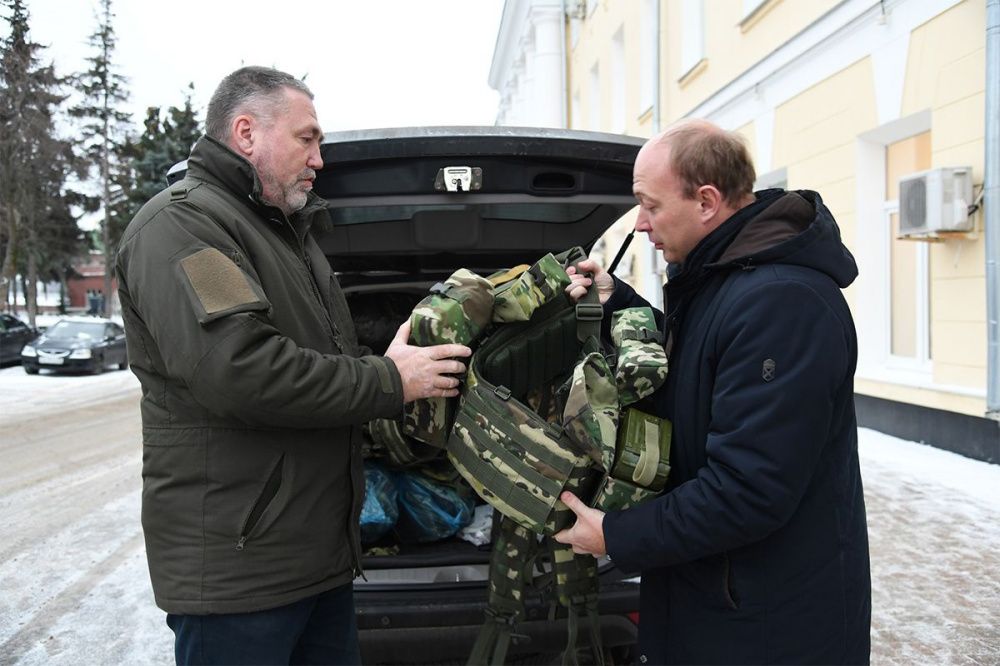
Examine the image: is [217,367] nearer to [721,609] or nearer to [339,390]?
[339,390]

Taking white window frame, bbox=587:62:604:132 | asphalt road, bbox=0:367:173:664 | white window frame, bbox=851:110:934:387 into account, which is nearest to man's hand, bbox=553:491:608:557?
asphalt road, bbox=0:367:173:664

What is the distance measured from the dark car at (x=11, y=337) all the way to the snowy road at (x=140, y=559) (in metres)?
10.6

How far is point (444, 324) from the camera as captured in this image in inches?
65.6

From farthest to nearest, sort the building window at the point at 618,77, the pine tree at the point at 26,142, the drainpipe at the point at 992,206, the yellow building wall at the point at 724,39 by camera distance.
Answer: the building window at the point at 618,77 < the pine tree at the point at 26,142 < the yellow building wall at the point at 724,39 < the drainpipe at the point at 992,206

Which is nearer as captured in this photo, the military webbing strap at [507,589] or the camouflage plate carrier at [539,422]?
the camouflage plate carrier at [539,422]

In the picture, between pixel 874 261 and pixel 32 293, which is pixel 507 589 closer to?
pixel 874 261

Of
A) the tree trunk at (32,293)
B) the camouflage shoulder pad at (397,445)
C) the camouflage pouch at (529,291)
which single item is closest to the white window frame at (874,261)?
the camouflage shoulder pad at (397,445)

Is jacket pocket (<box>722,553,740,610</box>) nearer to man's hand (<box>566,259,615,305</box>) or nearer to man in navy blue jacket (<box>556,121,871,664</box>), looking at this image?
man in navy blue jacket (<box>556,121,871,664</box>)

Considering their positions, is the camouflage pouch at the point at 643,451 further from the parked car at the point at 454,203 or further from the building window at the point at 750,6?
the building window at the point at 750,6

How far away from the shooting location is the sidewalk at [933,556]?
9.56 feet

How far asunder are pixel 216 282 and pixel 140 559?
3.10m

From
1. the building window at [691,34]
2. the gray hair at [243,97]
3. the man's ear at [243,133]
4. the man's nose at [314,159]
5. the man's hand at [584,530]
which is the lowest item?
the man's hand at [584,530]

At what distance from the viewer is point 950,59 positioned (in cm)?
523

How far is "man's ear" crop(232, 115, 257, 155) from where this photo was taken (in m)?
1.66
